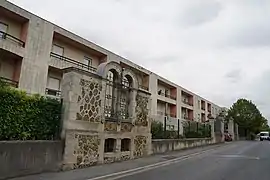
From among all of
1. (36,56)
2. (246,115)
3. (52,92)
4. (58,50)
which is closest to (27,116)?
(36,56)

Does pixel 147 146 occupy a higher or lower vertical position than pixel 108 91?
lower

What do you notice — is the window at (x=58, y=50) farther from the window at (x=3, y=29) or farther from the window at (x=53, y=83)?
the window at (x=3, y=29)

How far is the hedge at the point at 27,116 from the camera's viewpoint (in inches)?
359

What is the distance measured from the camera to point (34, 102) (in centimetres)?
1012

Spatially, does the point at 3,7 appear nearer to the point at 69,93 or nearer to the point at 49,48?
the point at 49,48

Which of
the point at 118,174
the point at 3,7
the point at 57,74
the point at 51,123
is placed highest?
the point at 3,7

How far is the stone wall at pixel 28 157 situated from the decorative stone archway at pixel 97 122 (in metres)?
0.54

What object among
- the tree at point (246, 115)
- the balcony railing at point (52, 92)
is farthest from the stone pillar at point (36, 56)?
the tree at point (246, 115)

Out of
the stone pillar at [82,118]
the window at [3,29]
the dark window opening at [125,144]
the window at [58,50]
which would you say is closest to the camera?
the stone pillar at [82,118]

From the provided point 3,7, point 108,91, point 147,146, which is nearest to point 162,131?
point 147,146

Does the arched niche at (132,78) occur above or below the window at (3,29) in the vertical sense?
below

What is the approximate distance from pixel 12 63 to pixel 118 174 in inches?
599

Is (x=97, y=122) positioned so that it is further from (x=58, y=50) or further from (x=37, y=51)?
(x=58, y=50)

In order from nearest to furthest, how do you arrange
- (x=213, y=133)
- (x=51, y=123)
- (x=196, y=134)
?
1. (x=51, y=123)
2. (x=196, y=134)
3. (x=213, y=133)
